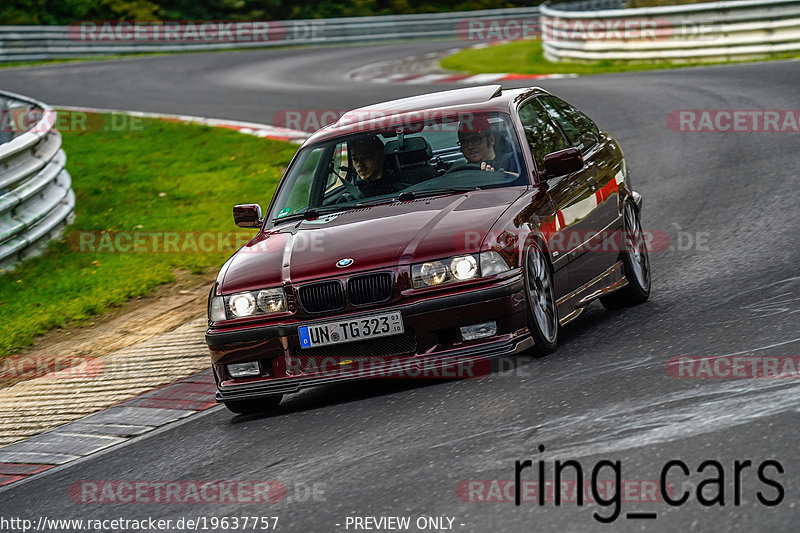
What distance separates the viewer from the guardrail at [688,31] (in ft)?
74.4

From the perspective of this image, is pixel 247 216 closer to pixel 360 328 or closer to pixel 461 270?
pixel 360 328

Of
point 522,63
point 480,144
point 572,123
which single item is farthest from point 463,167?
point 522,63

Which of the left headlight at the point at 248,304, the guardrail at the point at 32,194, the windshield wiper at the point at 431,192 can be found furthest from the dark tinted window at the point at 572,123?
the guardrail at the point at 32,194

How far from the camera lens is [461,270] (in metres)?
6.50

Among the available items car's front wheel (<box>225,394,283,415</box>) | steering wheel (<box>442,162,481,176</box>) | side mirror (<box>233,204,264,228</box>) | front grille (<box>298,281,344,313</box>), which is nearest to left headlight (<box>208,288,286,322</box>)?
front grille (<box>298,281,344,313</box>)

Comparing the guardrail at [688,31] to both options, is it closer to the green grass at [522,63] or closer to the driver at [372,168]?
the green grass at [522,63]

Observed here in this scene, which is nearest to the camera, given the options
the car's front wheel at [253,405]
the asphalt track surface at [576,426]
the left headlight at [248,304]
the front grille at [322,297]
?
the asphalt track surface at [576,426]

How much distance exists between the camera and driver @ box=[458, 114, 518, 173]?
24.9 feet

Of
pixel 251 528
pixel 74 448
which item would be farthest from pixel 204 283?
pixel 251 528

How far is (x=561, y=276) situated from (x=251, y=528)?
297 centimetres

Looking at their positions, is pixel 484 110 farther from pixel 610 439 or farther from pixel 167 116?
pixel 167 116

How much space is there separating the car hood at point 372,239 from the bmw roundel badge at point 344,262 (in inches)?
0.6

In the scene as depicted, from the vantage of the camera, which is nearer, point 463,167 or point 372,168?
point 463,167

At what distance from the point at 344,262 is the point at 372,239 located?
262 millimetres
